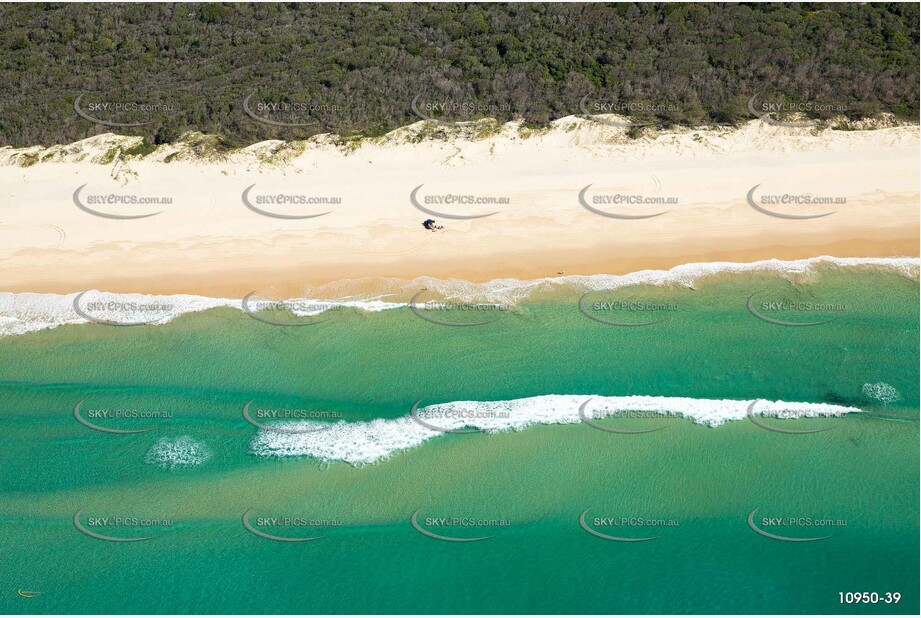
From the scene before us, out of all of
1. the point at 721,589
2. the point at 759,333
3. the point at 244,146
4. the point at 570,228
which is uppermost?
the point at 244,146

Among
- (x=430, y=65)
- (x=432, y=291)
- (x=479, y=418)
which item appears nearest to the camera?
(x=479, y=418)

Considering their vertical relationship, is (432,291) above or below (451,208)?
below

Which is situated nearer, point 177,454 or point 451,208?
point 177,454

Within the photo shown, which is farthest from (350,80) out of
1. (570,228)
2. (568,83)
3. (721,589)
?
(721,589)

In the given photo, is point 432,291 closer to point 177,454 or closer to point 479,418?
point 479,418

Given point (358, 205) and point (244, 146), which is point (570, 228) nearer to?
point (358, 205)

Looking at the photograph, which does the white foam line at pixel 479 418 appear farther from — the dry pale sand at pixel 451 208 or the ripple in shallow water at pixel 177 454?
the dry pale sand at pixel 451 208

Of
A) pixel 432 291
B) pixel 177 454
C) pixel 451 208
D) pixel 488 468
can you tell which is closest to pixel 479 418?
pixel 488 468
